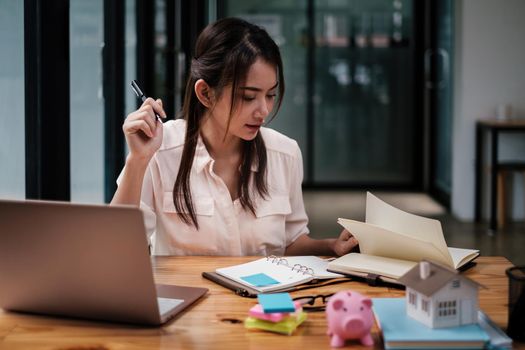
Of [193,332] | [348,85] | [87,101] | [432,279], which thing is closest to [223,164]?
[193,332]

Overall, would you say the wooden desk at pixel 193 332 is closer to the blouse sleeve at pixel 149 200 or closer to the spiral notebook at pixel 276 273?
the spiral notebook at pixel 276 273

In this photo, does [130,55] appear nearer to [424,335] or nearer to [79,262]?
[79,262]

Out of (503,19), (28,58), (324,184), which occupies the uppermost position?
(503,19)

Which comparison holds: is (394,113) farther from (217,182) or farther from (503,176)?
(217,182)

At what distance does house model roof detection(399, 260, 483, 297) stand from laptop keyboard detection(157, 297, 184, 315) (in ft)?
1.30

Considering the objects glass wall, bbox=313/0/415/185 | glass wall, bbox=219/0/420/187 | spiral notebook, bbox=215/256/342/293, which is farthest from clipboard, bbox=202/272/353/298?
glass wall, bbox=313/0/415/185

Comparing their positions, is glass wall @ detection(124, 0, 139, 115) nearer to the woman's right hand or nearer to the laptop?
the woman's right hand

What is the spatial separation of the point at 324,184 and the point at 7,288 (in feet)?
23.1

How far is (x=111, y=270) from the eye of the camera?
1.22 metres

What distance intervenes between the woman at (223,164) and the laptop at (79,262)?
21.5 inches

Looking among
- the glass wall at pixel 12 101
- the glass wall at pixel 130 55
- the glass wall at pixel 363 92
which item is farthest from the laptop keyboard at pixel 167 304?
the glass wall at pixel 363 92

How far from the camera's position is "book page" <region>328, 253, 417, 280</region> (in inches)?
61.6

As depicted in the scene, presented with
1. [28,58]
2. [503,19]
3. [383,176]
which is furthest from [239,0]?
[28,58]

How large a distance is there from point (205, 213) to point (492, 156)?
427 centimetres
